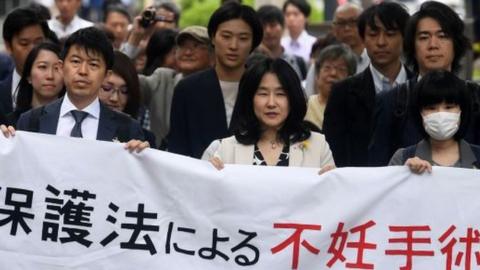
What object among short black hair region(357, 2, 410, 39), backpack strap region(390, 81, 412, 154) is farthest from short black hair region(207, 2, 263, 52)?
backpack strap region(390, 81, 412, 154)

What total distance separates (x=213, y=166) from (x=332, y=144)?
5.70 feet

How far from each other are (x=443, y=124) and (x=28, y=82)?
2.60 metres

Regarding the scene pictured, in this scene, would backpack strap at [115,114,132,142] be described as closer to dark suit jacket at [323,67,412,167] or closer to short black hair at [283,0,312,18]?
dark suit jacket at [323,67,412,167]

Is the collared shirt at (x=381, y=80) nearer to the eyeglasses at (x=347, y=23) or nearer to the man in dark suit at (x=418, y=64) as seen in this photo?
the man in dark suit at (x=418, y=64)

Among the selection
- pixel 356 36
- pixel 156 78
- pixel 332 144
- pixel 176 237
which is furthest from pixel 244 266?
pixel 356 36

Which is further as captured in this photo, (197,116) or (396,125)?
(197,116)

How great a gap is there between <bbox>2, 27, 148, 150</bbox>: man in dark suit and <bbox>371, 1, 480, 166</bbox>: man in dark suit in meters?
1.47

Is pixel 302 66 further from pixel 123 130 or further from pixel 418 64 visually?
pixel 123 130

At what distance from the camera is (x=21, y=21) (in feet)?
32.3

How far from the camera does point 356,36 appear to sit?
1216 cm

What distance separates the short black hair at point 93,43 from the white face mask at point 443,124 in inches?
65.0

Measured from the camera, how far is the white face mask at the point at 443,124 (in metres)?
7.47

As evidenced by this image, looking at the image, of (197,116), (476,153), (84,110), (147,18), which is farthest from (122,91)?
(476,153)

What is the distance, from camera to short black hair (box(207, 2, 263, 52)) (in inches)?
365
